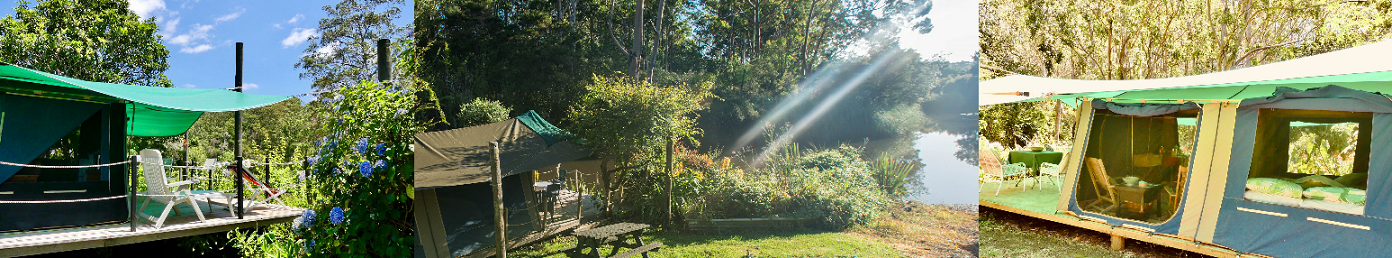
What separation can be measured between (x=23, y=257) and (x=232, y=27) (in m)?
4.93

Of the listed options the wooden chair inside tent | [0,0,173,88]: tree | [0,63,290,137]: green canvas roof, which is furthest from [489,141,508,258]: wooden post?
[0,0,173,88]: tree

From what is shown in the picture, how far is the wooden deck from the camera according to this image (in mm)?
5403

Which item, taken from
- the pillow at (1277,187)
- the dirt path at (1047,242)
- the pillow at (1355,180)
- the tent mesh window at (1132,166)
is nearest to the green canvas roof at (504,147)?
the dirt path at (1047,242)

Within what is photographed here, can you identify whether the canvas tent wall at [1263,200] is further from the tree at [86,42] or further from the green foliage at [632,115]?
the tree at [86,42]

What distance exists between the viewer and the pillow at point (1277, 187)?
5004mm

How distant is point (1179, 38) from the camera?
13539 mm

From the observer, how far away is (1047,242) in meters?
6.37

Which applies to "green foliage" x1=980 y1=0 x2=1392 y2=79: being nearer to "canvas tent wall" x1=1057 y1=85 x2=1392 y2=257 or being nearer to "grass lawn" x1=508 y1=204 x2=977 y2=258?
"canvas tent wall" x1=1057 y1=85 x2=1392 y2=257

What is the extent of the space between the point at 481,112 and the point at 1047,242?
6.19 m

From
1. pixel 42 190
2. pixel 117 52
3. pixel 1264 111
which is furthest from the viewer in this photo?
pixel 117 52

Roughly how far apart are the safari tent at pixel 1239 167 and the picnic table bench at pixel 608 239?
5.13 meters

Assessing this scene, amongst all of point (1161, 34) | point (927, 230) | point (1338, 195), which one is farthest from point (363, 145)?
point (1161, 34)

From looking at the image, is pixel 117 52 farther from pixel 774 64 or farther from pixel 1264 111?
pixel 1264 111

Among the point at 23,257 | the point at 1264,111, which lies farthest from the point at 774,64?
the point at 23,257
